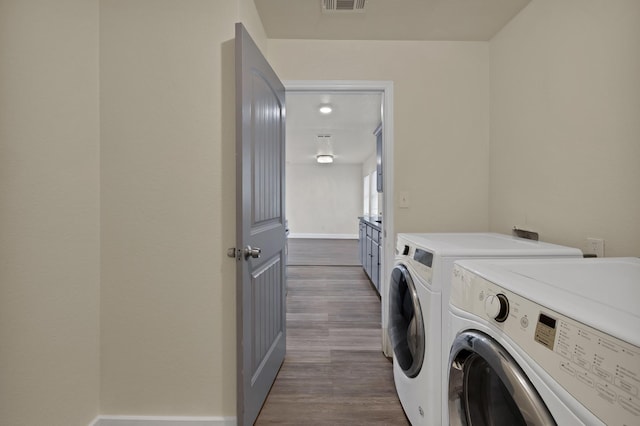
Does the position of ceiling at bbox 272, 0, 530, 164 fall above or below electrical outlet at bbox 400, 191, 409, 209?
above

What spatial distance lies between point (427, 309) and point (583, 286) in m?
0.59

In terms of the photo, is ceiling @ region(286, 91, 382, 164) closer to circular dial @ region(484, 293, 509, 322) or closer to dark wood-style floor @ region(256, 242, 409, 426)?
circular dial @ region(484, 293, 509, 322)

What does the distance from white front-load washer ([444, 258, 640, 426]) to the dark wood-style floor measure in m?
0.87

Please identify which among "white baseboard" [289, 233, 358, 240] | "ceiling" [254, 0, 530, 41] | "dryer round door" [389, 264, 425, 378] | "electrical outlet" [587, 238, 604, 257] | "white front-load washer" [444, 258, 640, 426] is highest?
"ceiling" [254, 0, 530, 41]

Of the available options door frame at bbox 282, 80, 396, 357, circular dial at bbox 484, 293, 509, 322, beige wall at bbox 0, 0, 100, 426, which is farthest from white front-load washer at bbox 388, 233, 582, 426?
beige wall at bbox 0, 0, 100, 426

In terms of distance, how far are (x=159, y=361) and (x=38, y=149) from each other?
1079mm

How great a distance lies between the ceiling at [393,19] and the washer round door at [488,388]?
1836mm

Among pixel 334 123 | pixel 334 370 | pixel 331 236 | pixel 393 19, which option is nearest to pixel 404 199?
pixel 393 19

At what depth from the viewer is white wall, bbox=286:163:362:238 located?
369 inches

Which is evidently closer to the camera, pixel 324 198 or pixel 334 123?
pixel 334 123

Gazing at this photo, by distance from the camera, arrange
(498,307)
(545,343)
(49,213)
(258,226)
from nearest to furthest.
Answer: (545,343) < (498,307) < (49,213) < (258,226)

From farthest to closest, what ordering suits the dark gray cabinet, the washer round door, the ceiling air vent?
the dark gray cabinet, the ceiling air vent, the washer round door

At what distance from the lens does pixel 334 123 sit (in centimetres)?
445

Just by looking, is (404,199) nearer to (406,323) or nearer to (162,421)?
(406,323)
